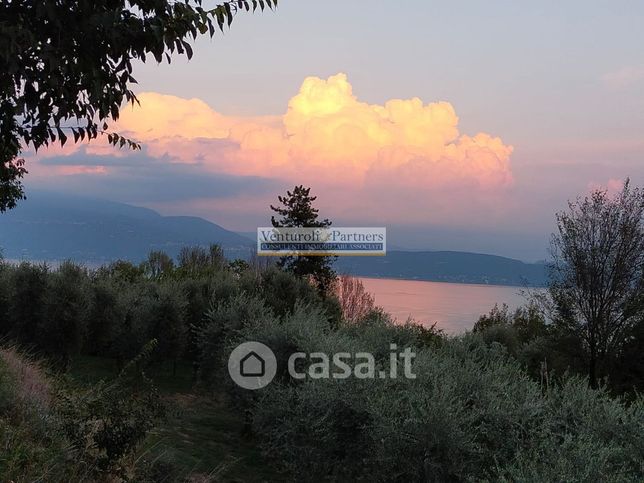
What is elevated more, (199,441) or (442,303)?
(199,441)

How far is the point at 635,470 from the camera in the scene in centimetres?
557

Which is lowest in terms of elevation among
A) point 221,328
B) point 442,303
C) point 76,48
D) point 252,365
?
point 442,303

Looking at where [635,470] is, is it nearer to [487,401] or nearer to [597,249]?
[487,401]

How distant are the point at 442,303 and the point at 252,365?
161 feet

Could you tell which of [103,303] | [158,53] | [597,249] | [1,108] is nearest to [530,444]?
[158,53]

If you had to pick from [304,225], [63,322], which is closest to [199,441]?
[63,322]

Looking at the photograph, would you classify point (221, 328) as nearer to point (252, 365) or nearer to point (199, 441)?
point (252, 365)

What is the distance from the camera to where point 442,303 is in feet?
189

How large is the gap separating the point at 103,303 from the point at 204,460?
8.36m

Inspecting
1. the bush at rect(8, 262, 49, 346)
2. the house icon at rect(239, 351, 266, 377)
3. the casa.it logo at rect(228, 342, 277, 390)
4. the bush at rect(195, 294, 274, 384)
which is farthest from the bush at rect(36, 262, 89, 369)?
the house icon at rect(239, 351, 266, 377)

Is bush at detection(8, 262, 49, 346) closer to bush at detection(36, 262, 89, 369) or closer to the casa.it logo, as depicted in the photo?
bush at detection(36, 262, 89, 369)

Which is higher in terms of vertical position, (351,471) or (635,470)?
(635,470)

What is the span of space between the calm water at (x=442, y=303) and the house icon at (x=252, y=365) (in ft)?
14.5

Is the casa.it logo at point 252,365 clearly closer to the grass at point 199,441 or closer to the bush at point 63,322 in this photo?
the grass at point 199,441
